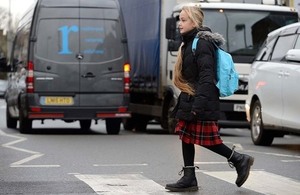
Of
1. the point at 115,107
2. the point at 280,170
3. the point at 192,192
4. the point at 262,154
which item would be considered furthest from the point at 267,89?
the point at 192,192

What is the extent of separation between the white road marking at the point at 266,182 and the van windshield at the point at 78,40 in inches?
332

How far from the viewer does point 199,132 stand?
29.1ft

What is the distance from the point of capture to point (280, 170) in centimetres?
1116

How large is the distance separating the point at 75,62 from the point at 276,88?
18.7 feet

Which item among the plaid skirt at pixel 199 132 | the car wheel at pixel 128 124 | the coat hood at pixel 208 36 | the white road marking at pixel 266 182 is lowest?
the car wheel at pixel 128 124

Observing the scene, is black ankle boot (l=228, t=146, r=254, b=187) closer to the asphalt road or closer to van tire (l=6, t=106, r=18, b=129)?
the asphalt road

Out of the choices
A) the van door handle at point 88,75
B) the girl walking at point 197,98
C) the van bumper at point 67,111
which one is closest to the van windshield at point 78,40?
the van door handle at point 88,75

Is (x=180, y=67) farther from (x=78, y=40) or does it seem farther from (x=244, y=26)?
(x=244, y=26)

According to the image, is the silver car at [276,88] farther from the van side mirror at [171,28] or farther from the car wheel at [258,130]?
the van side mirror at [171,28]

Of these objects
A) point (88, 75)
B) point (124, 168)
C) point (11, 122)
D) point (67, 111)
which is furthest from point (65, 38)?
point (124, 168)

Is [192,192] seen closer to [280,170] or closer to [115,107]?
[280,170]

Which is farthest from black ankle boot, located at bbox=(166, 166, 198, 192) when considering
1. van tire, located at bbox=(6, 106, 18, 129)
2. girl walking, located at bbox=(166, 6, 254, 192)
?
van tire, located at bbox=(6, 106, 18, 129)

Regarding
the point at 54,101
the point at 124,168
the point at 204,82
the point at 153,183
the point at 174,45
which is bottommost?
the point at 54,101

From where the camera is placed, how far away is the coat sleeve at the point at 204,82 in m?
8.70
